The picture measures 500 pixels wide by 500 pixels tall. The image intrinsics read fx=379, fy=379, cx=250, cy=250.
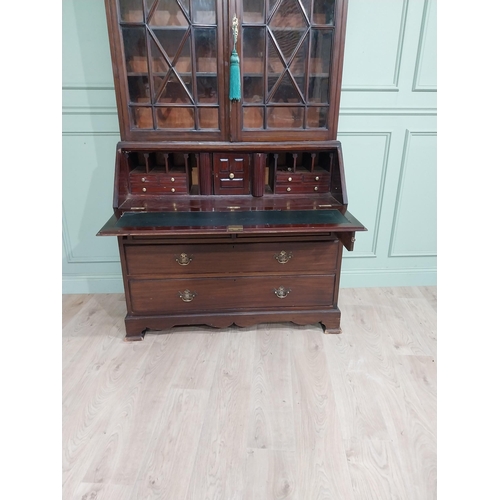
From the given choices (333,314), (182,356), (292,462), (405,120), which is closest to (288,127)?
(405,120)

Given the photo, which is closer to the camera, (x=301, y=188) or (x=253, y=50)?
(x=253, y=50)

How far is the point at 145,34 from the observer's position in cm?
179

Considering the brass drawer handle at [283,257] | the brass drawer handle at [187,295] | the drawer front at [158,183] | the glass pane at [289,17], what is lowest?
the brass drawer handle at [187,295]

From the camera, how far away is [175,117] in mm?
1957

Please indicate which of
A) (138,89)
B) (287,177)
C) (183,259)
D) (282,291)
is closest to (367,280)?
(282,291)

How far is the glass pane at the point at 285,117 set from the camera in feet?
6.49

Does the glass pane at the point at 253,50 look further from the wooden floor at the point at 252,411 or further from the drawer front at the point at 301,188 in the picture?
the wooden floor at the point at 252,411

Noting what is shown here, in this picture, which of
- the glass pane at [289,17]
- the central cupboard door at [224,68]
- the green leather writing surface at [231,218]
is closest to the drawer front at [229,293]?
the green leather writing surface at [231,218]

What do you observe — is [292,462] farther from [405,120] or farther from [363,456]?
[405,120]

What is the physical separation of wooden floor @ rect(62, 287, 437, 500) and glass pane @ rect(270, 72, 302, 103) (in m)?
1.26

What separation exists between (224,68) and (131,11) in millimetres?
501

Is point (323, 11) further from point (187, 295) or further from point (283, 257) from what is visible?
point (187, 295)

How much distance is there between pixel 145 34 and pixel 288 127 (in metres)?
0.82

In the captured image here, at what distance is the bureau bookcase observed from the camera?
70.5 inches
